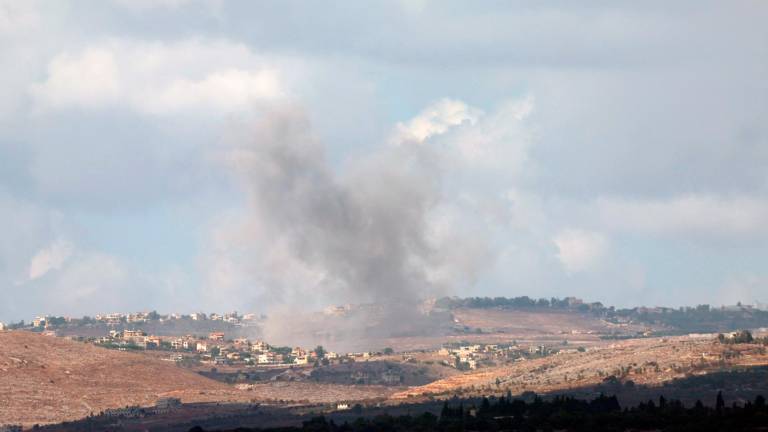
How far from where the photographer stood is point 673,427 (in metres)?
114

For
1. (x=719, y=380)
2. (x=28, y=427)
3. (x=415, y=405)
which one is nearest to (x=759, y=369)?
(x=719, y=380)

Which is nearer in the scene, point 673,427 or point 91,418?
point 673,427

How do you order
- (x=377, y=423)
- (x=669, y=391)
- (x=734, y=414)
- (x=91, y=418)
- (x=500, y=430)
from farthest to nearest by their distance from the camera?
1. (x=91, y=418)
2. (x=669, y=391)
3. (x=377, y=423)
4. (x=500, y=430)
5. (x=734, y=414)

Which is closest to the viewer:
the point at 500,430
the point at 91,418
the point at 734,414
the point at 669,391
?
the point at 734,414

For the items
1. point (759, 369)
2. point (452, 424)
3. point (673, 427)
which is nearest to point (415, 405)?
point (759, 369)

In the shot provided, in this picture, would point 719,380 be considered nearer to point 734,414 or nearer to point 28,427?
point 734,414

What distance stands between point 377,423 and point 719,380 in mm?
60028

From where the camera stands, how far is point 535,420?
128500 mm

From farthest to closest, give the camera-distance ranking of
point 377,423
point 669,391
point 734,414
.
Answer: point 669,391, point 377,423, point 734,414

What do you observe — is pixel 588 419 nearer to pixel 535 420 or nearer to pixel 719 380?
pixel 535 420

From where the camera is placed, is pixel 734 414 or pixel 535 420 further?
pixel 535 420

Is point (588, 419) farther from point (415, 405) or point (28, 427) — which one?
point (28, 427)

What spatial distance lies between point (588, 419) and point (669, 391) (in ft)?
201

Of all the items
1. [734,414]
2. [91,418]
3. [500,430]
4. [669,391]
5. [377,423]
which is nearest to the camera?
[734,414]
